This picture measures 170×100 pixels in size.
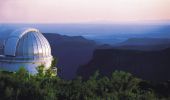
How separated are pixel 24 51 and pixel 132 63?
23.9m

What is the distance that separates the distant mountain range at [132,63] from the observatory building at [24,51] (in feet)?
61.8

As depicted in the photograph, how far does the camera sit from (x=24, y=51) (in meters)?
23.5

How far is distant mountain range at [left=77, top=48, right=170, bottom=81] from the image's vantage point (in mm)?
43281

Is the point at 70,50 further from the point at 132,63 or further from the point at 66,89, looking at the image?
the point at 66,89

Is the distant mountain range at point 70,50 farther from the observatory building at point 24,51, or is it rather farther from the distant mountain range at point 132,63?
the observatory building at point 24,51

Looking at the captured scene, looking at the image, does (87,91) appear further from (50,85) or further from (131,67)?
(131,67)

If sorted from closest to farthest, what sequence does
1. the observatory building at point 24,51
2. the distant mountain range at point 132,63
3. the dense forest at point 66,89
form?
the dense forest at point 66,89
the observatory building at point 24,51
the distant mountain range at point 132,63

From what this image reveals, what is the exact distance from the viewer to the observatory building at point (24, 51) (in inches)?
923

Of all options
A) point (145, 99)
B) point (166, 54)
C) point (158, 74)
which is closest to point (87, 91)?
point (145, 99)

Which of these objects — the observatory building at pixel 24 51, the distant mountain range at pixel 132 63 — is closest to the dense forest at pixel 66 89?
the observatory building at pixel 24 51

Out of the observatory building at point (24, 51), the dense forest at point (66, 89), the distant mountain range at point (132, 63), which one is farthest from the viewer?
the distant mountain range at point (132, 63)

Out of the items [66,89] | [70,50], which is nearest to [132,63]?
[70,50]

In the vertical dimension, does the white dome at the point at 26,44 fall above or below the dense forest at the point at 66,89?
above

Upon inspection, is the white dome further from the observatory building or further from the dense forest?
the dense forest
